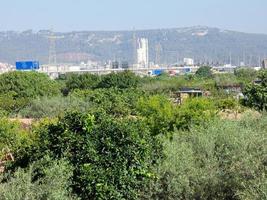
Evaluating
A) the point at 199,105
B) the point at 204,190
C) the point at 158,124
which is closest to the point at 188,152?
the point at 204,190

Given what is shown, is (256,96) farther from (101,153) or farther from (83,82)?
(83,82)

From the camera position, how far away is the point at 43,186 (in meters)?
9.83

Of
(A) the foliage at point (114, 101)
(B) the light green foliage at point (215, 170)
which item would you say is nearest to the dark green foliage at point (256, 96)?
(A) the foliage at point (114, 101)

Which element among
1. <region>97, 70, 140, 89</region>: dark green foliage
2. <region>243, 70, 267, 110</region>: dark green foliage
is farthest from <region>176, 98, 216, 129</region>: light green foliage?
<region>97, 70, 140, 89</region>: dark green foliage

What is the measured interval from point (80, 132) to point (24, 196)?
2881 mm

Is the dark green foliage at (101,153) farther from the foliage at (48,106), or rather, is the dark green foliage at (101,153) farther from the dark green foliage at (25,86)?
the dark green foliage at (25,86)

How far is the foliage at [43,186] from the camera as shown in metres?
9.44

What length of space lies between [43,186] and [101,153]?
2.12 meters

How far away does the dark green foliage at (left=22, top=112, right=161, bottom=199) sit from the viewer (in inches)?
446

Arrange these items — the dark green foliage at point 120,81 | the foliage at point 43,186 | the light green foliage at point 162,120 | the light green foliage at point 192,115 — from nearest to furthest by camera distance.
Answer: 1. the foliage at point 43,186
2. the light green foliage at point 192,115
3. the light green foliage at point 162,120
4. the dark green foliage at point 120,81

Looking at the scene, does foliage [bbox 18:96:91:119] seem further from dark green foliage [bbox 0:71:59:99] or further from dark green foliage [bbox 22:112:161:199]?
dark green foliage [bbox 22:112:161:199]

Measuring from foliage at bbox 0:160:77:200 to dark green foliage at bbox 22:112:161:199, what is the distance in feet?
2.44

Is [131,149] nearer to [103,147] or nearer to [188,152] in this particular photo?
[103,147]

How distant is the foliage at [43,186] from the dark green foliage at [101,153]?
0.74 metres
